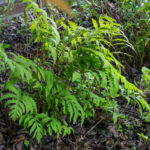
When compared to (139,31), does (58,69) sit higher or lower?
lower

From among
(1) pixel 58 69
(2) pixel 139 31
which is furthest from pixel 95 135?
(2) pixel 139 31

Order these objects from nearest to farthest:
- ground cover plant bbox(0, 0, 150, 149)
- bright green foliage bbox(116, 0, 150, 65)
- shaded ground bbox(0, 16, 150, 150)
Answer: ground cover plant bbox(0, 0, 150, 149) → shaded ground bbox(0, 16, 150, 150) → bright green foliage bbox(116, 0, 150, 65)

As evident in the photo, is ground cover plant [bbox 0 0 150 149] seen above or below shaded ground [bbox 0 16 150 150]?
above

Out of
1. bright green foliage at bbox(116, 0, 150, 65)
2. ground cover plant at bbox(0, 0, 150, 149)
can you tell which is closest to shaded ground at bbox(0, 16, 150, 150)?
ground cover plant at bbox(0, 0, 150, 149)

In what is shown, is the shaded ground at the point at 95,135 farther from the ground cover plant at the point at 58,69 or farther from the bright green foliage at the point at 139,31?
the bright green foliage at the point at 139,31

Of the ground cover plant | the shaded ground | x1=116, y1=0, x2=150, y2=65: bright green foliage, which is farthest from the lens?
x1=116, y1=0, x2=150, y2=65: bright green foliage

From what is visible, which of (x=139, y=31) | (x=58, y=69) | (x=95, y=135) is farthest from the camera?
(x=139, y=31)

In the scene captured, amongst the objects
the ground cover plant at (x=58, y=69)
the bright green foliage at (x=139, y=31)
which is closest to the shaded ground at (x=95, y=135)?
the ground cover plant at (x=58, y=69)

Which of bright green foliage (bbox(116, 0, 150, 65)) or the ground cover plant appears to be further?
bright green foliage (bbox(116, 0, 150, 65))

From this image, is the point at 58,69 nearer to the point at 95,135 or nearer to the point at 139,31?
the point at 95,135

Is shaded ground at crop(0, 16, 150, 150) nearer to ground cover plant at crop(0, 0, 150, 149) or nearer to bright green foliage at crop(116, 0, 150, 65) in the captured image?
ground cover plant at crop(0, 0, 150, 149)

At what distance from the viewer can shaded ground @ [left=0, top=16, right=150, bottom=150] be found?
196cm

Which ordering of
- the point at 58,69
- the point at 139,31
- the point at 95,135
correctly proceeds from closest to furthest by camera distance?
the point at 58,69 → the point at 95,135 → the point at 139,31

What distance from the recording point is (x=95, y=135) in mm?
2266
